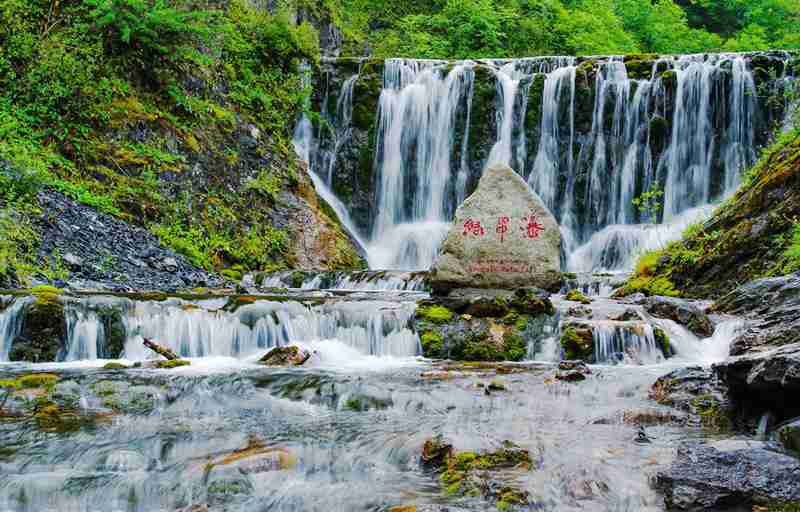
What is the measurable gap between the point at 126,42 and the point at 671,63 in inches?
553

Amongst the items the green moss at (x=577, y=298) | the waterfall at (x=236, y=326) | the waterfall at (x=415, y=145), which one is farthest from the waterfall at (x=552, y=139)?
the waterfall at (x=236, y=326)

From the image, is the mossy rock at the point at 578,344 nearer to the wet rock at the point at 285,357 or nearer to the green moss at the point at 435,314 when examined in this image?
the green moss at the point at 435,314

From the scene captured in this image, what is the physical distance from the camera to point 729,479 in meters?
3.63

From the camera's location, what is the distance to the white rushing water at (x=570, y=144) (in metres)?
17.8

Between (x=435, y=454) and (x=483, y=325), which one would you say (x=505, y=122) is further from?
(x=435, y=454)

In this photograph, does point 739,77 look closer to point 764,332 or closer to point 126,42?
point 764,332

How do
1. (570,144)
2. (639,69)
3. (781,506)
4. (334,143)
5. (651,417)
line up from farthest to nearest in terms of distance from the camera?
(334,143) → (570,144) → (639,69) → (651,417) → (781,506)

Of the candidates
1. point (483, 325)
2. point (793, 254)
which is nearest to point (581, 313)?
point (483, 325)

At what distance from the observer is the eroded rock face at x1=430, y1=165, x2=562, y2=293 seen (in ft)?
31.4

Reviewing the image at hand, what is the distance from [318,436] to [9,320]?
4.37m

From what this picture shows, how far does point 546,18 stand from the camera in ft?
94.5

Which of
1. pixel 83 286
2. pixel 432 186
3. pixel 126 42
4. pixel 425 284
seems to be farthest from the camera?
pixel 432 186

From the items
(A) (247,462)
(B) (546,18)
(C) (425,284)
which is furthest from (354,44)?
(A) (247,462)

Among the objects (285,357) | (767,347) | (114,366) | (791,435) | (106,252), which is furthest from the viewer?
(106,252)
